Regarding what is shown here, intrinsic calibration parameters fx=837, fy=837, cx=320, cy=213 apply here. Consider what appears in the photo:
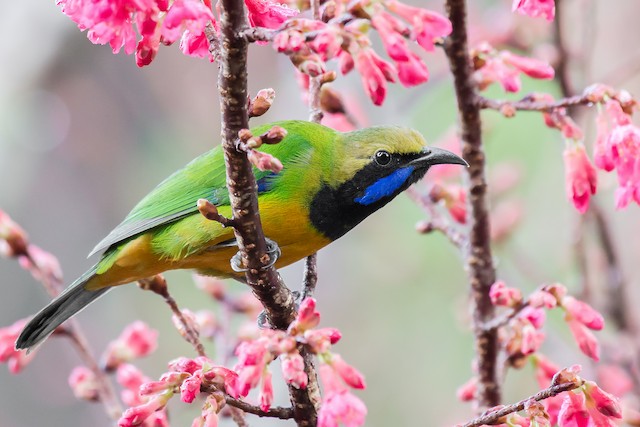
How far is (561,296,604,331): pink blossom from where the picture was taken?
6.84ft

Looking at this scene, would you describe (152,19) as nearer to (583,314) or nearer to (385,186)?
(583,314)

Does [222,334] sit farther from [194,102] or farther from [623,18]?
[194,102]

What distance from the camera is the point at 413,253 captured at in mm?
7516

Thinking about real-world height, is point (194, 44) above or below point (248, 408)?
above

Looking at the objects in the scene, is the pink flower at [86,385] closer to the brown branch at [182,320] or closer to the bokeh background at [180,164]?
the brown branch at [182,320]

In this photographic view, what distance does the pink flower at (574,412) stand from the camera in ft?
5.60

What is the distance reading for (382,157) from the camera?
2928 mm

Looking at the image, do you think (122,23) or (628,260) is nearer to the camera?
(122,23)

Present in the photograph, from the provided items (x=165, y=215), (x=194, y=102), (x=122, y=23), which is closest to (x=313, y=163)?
(x=165, y=215)

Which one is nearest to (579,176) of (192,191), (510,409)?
(510,409)

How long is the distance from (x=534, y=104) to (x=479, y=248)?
454 mm

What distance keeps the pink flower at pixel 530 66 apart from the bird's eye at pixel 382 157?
2.20 feet

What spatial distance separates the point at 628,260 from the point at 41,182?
4.13 meters

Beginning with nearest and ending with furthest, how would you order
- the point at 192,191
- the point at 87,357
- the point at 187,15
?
the point at 187,15 < the point at 87,357 < the point at 192,191
